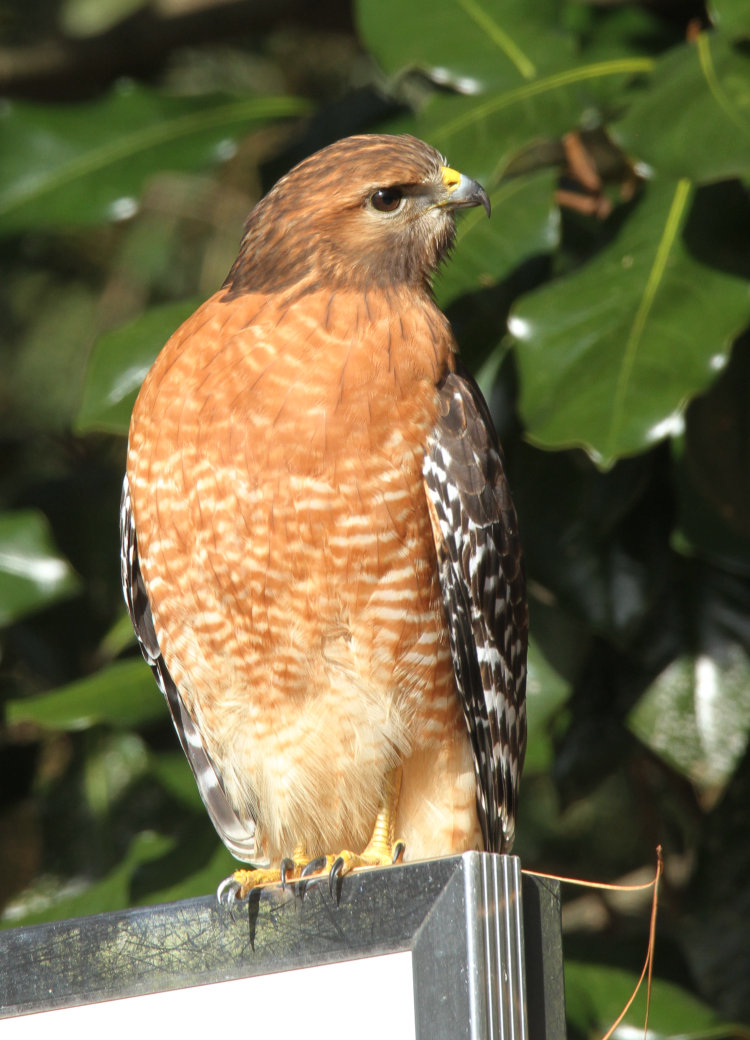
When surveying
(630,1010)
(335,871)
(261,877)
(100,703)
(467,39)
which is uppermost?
(467,39)

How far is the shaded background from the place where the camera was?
335 centimetres

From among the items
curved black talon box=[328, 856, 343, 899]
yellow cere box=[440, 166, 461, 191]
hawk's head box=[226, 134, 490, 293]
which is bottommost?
curved black talon box=[328, 856, 343, 899]

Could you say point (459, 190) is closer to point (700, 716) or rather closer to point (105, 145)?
point (700, 716)

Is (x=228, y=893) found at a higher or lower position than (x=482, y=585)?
lower

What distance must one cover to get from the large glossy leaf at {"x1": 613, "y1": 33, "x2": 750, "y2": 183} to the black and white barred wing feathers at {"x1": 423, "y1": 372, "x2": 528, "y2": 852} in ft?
2.52

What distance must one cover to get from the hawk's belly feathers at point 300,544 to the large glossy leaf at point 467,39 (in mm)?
1720

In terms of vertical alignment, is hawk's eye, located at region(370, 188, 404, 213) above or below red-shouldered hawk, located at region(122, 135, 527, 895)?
above

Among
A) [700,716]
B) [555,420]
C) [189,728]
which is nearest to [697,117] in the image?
[555,420]

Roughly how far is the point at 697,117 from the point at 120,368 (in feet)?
5.74

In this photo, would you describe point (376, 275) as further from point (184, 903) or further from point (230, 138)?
point (230, 138)

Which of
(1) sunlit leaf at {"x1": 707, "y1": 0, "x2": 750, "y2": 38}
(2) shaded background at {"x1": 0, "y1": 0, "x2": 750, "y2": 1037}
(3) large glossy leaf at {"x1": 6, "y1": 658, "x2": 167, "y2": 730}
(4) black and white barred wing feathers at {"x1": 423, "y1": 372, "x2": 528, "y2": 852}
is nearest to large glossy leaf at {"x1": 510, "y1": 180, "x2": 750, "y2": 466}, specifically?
(2) shaded background at {"x1": 0, "y1": 0, "x2": 750, "y2": 1037}

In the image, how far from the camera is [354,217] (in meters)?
2.95

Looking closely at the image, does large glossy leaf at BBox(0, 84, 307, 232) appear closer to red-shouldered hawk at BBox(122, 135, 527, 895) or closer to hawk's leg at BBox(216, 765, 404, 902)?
red-shouldered hawk at BBox(122, 135, 527, 895)

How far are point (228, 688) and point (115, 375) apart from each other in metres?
1.40
